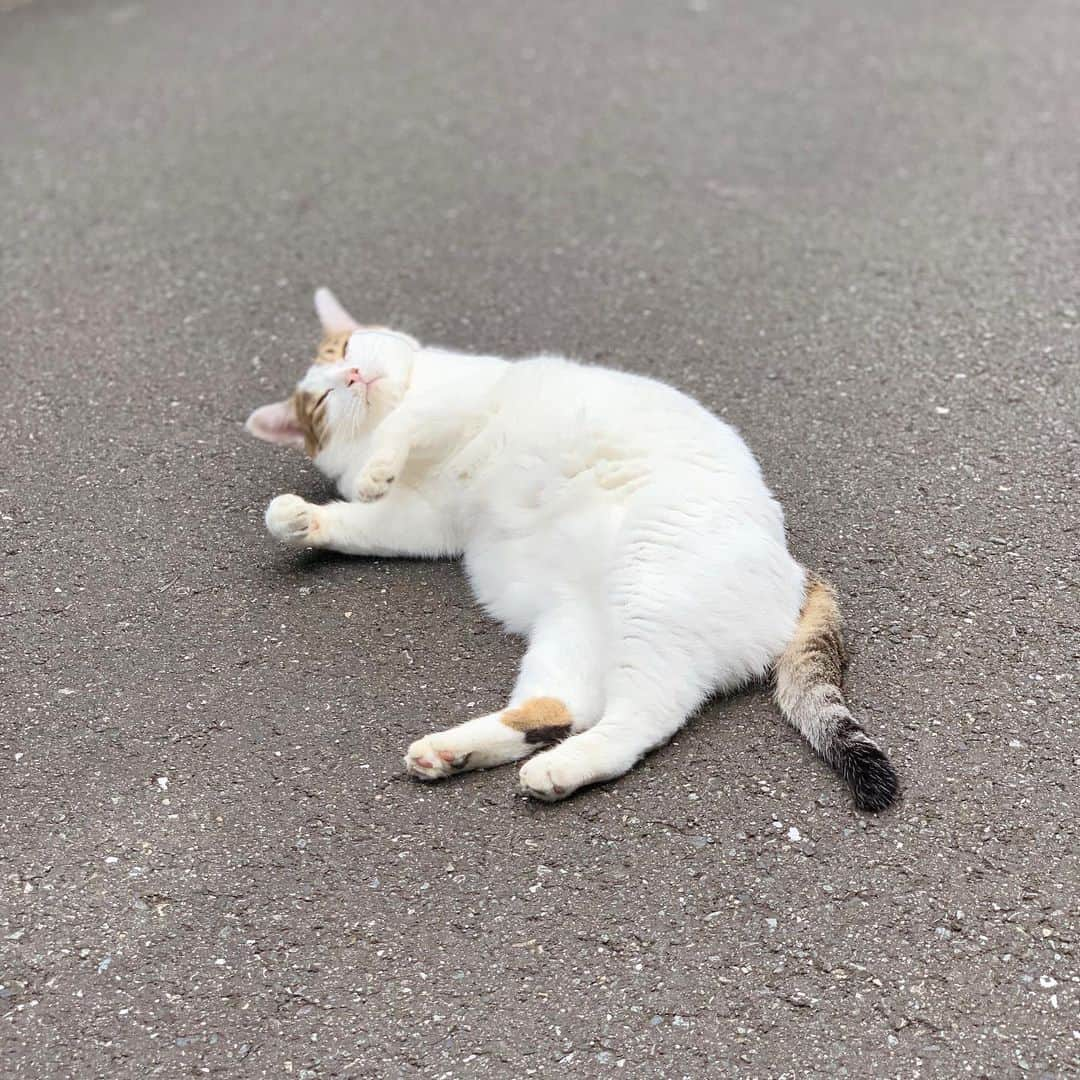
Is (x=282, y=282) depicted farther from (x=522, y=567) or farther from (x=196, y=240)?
(x=522, y=567)

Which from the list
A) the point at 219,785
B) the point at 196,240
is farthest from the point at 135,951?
the point at 196,240

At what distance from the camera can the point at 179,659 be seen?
338 centimetres

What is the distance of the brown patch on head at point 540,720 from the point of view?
9.71 feet

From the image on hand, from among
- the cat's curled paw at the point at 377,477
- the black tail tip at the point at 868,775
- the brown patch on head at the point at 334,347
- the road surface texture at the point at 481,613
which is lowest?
the road surface texture at the point at 481,613

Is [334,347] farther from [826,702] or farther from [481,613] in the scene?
[826,702]

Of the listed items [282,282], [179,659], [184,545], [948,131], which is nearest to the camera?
[179,659]

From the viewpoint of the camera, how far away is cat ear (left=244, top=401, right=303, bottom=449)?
3.94m

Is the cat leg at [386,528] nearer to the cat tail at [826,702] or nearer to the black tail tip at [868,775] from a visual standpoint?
the cat tail at [826,702]

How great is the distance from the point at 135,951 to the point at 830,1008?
1.40 metres

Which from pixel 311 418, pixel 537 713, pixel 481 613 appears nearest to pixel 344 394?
pixel 311 418

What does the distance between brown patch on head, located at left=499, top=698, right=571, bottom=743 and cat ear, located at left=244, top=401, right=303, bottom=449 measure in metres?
1.42

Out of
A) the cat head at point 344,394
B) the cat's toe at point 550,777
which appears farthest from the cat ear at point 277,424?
the cat's toe at point 550,777

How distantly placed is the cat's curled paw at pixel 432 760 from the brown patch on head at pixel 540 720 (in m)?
0.14

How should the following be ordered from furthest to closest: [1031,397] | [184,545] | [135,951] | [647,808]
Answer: [1031,397]
[184,545]
[647,808]
[135,951]
